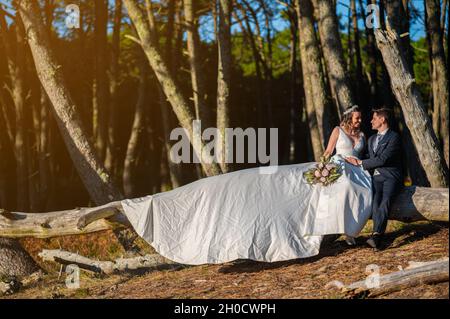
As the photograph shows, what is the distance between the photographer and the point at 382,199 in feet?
28.1

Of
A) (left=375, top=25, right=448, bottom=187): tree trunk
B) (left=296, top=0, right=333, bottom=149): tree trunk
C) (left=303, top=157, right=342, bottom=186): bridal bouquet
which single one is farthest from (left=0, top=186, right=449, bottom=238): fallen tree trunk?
(left=296, top=0, right=333, bottom=149): tree trunk

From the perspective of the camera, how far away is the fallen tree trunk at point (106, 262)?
955 centimetres

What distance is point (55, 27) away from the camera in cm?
2166

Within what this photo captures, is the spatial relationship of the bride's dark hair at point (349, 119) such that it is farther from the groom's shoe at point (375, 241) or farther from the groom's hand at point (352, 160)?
the groom's shoe at point (375, 241)

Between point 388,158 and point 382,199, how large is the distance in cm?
55

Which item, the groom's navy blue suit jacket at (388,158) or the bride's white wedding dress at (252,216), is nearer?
the bride's white wedding dress at (252,216)

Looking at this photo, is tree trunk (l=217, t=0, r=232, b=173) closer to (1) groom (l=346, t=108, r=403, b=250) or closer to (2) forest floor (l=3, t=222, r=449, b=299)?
(2) forest floor (l=3, t=222, r=449, b=299)

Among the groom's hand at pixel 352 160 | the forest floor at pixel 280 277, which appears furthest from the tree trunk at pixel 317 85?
the groom's hand at pixel 352 160

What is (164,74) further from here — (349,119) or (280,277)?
(280,277)

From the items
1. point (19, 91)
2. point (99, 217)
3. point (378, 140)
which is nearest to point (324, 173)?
point (378, 140)

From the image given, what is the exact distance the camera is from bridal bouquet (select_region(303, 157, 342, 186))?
8555 mm

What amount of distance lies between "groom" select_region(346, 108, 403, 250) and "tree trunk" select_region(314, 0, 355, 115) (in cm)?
225
